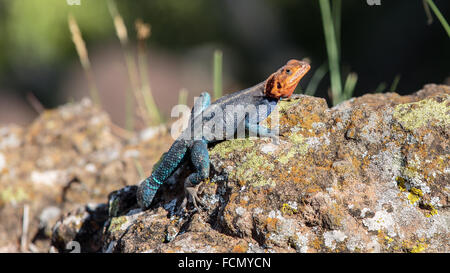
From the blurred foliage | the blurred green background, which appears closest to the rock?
the blurred foliage

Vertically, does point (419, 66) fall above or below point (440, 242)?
above

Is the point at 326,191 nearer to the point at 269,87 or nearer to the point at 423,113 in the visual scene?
the point at 423,113

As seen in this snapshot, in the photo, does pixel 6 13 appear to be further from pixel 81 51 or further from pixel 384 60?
pixel 384 60

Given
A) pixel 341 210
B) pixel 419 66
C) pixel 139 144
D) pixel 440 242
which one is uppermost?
pixel 419 66

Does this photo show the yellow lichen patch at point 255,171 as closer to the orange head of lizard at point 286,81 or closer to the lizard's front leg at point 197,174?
the lizard's front leg at point 197,174

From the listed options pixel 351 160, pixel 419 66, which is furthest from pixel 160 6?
pixel 351 160

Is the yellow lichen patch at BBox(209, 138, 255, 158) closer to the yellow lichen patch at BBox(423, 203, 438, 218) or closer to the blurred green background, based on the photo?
the yellow lichen patch at BBox(423, 203, 438, 218)
